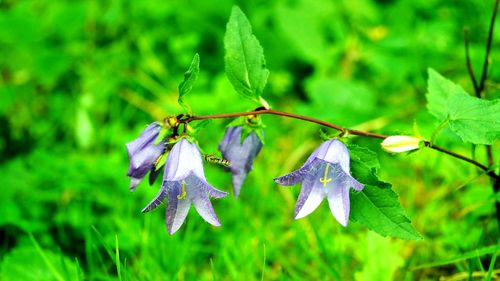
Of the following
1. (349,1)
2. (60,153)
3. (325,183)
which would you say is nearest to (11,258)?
(60,153)

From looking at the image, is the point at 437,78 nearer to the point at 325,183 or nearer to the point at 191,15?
the point at 325,183

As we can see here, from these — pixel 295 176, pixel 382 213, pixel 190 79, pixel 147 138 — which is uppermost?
pixel 190 79

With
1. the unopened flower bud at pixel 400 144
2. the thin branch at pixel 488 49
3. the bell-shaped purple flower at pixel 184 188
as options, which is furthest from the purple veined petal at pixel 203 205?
the thin branch at pixel 488 49

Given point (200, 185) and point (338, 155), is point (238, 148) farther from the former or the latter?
point (338, 155)

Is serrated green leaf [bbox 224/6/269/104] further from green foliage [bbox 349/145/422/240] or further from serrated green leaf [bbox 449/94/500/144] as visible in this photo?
serrated green leaf [bbox 449/94/500/144]

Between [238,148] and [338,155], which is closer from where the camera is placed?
[338,155]

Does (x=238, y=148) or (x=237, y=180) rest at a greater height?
(x=238, y=148)

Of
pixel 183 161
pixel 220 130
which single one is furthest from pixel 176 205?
pixel 220 130
